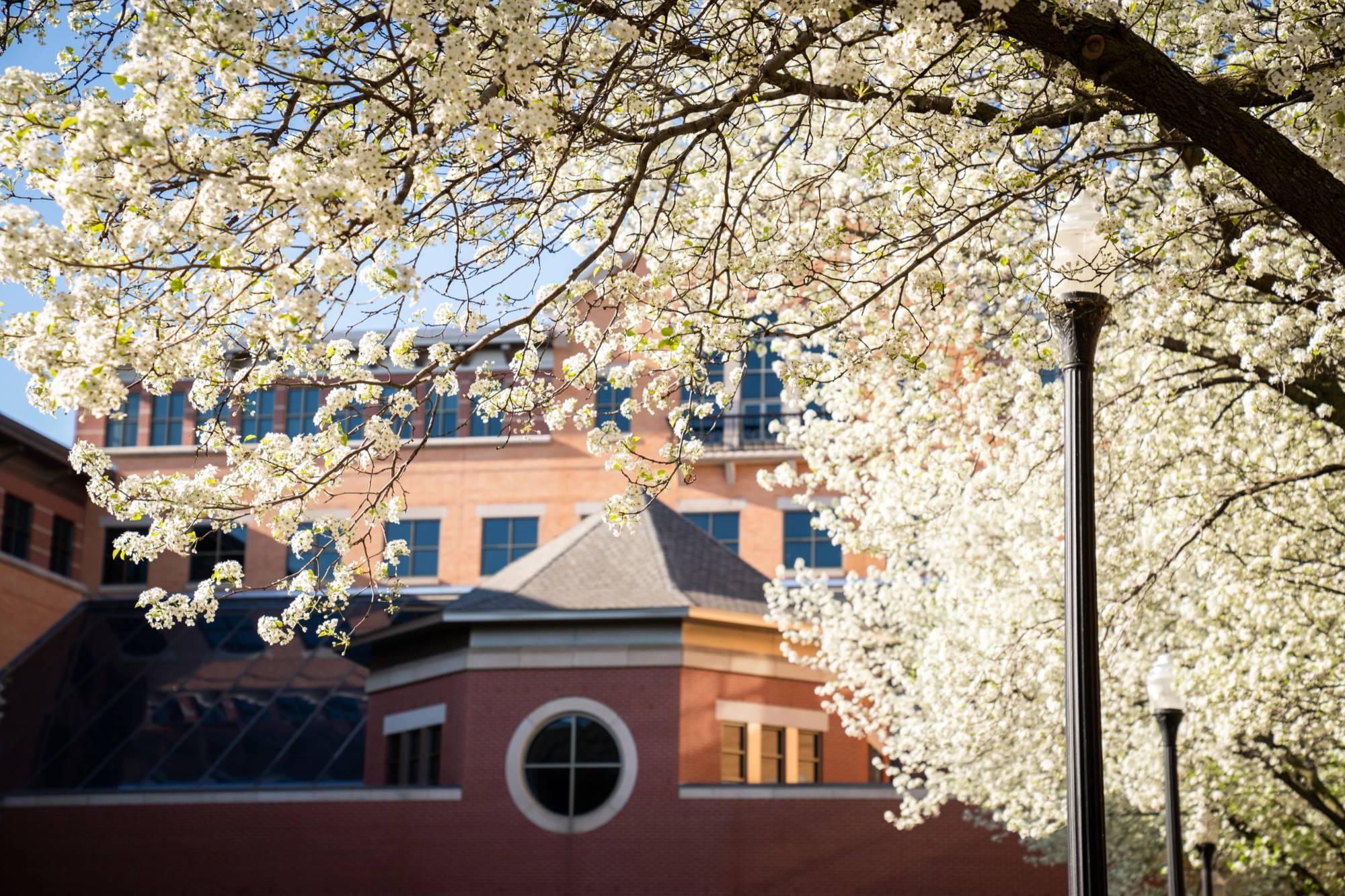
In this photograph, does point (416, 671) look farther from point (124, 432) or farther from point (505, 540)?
point (124, 432)

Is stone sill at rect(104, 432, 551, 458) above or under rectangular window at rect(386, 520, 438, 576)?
above

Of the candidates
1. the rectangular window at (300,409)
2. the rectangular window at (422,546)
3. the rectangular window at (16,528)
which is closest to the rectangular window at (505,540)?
the rectangular window at (422,546)

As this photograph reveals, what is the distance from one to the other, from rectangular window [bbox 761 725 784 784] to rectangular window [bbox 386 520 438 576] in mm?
14566

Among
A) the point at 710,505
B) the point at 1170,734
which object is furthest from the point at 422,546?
the point at 1170,734

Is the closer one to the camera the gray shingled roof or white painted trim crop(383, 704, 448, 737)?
the gray shingled roof

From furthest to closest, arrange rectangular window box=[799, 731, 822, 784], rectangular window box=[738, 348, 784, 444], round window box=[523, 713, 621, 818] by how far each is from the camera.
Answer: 1. rectangular window box=[738, 348, 784, 444]
2. rectangular window box=[799, 731, 822, 784]
3. round window box=[523, 713, 621, 818]

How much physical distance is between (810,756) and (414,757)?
764cm

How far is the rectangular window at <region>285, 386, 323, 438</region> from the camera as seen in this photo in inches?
1654

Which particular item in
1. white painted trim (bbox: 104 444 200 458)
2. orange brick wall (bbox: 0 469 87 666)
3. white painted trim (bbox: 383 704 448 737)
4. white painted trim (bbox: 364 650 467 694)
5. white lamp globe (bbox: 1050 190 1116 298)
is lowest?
white painted trim (bbox: 383 704 448 737)

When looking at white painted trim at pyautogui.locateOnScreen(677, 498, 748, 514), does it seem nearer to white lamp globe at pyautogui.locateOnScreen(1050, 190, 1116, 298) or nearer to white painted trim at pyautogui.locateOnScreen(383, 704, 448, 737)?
white painted trim at pyautogui.locateOnScreen(383, 704, 448, 737)

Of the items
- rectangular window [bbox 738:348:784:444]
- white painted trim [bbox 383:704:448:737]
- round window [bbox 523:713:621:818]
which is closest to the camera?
round window [bbox 523:713:621:818]

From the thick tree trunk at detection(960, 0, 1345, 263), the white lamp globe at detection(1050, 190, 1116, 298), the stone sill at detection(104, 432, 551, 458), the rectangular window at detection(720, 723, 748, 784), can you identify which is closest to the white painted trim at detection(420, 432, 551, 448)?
the stone sill at detection(104, 432, 551, 458)

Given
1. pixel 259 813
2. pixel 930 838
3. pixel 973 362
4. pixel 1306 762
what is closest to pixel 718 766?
pixel 930 838

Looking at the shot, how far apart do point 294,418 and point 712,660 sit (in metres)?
18.6
